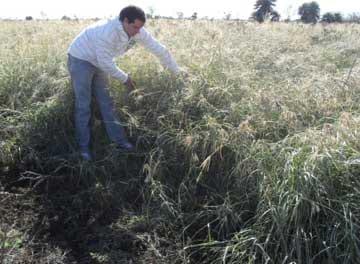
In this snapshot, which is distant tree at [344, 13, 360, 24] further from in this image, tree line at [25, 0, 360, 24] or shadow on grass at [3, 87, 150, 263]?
shadow on grass at [3, 87, 150, 263]

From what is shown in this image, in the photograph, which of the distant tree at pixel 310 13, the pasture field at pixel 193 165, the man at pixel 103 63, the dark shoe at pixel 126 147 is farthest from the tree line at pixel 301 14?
the dark shoe at pixel 126 147

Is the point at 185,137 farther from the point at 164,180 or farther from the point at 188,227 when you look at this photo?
the point at 188,227

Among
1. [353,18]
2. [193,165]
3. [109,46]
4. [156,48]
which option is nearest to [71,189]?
[193,165]

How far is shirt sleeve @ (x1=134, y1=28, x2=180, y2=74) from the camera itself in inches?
152

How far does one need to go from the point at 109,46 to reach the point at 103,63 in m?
0.17

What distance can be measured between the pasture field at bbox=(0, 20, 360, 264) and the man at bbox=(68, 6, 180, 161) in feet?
0.41

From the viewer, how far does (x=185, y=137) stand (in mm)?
3367

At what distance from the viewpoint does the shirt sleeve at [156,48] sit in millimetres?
3861

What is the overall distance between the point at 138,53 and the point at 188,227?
229 centimetres

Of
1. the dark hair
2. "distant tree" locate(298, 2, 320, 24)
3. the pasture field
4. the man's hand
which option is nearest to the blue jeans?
the pasture field

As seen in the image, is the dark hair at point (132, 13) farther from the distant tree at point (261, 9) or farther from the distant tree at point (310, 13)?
the distant tree at point (310, 13)

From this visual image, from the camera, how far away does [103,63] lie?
143 inches

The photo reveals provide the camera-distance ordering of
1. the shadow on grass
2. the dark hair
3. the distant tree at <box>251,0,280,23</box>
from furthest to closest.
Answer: the distant tree at <box>251,0,280,23</box>, the dark hair, the shadow on grass

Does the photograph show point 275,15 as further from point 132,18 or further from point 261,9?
point 132,18
